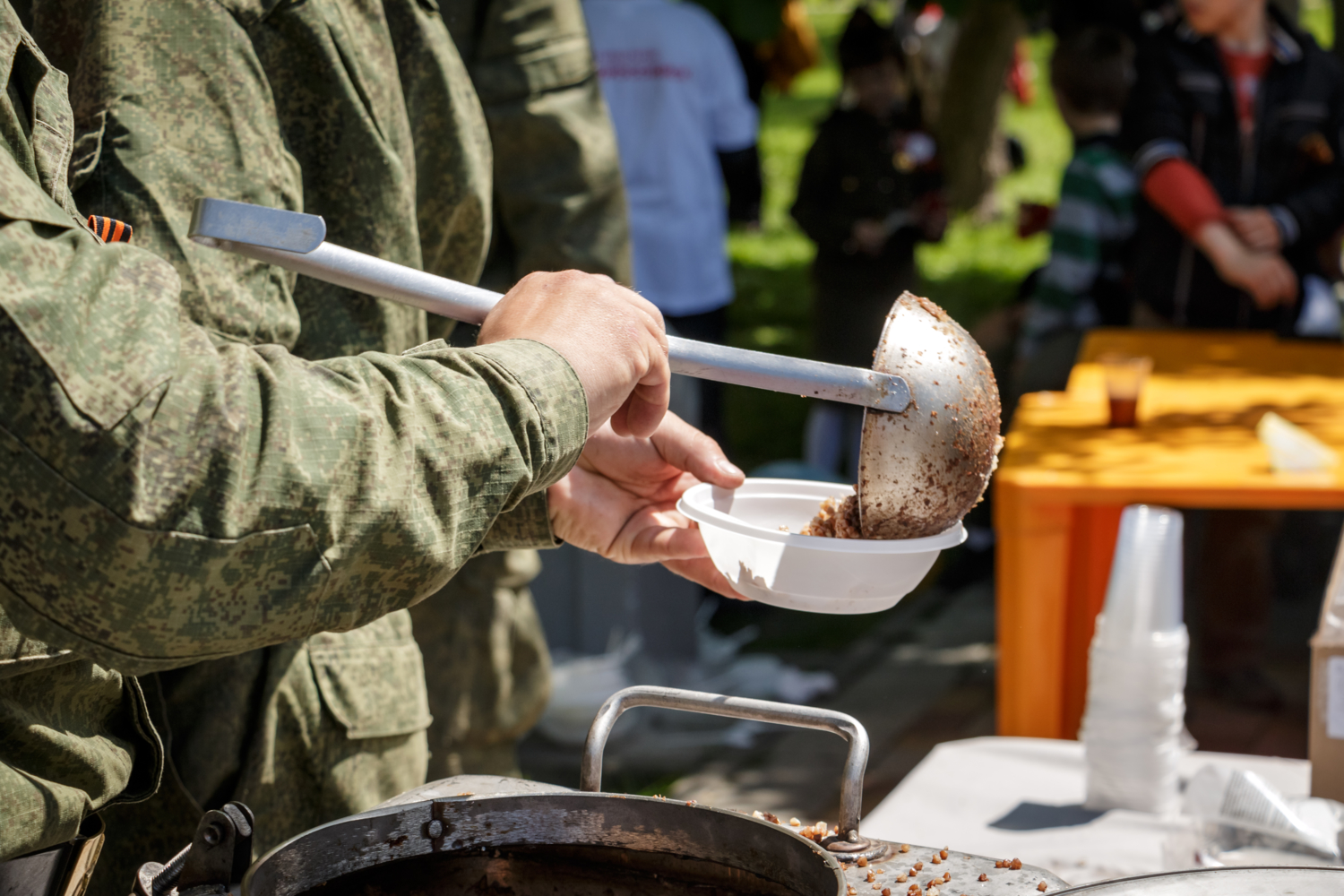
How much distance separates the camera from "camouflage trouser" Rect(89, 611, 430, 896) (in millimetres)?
1546

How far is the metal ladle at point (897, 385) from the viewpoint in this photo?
3.75 ft

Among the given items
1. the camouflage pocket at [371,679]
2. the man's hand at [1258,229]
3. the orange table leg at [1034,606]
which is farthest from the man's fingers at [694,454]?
the man's hand at [1258,229]

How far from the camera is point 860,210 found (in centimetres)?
593

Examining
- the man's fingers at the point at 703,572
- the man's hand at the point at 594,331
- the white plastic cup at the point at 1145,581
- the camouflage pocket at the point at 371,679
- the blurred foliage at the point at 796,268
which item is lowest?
the blurred foliage at the point at 796,268

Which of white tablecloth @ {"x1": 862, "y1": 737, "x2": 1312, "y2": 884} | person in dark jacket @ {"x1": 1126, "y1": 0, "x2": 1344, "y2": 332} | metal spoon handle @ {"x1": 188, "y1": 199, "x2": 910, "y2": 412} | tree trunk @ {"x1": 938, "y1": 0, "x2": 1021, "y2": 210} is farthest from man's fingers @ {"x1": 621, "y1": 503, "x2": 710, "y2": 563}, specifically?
tree trunk @ {"x1": 938, "y1": 0, "x2": 1021, "y2": 210}

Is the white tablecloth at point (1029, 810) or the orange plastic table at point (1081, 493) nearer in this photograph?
the white tablecloth at point (1029, 810)

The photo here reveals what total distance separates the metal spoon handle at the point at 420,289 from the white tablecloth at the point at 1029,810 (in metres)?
1.10

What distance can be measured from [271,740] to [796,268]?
1154 centimetres

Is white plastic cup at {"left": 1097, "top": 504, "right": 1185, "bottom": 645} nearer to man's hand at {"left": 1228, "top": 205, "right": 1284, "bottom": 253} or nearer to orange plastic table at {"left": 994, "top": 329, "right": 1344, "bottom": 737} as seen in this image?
orange plastic table at {"left": 994, "top": 329, "right": 1344, "bottom": 737}

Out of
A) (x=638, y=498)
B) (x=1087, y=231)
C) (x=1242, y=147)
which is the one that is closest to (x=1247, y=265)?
(x=1242, y=147)

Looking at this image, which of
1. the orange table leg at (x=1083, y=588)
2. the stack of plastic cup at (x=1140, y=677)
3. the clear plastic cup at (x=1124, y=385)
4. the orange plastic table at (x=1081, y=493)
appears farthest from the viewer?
the clear plastic cup at (x=1124, y=385)

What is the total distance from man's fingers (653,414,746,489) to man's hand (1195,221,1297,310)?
3.61 meters

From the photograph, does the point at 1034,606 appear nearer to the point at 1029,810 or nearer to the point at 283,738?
the point at 1029,810

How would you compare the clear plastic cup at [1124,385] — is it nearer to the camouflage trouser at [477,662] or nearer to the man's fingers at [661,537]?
the camouflage trouser at [477,662]
